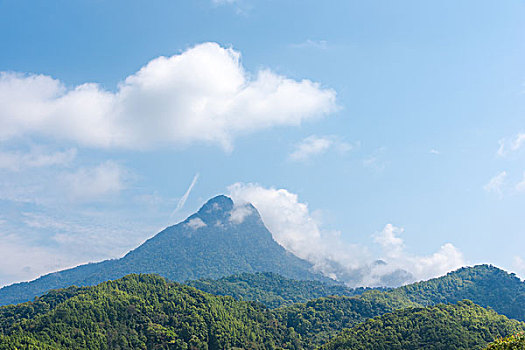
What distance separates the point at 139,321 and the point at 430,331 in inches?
3260

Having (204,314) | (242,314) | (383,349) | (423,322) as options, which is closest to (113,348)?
(204,314)

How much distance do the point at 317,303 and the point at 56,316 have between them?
10978 centimetres

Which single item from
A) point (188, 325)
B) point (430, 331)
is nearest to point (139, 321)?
point (188, 325)

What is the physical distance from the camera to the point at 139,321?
130m

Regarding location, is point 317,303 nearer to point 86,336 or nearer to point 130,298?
point 130,298

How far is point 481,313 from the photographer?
455 feet

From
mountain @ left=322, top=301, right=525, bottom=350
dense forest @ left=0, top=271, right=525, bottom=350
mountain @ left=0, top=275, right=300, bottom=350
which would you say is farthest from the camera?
mountain @ left=322, top=301, right=525, bottom=350

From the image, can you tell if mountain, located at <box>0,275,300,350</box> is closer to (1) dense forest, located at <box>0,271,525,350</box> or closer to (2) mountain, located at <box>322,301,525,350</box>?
(1) dense forest, located at <box>0,271,525,350</box>

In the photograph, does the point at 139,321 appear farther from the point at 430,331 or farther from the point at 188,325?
the point at 430,331

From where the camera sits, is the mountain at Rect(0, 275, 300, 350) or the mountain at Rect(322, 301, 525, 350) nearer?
the mountain at Rect(0, 275, 300, 350)

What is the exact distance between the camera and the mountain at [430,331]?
11550cm

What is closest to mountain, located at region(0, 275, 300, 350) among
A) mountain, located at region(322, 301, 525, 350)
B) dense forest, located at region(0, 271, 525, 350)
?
dense forest, located at region(0, 271, 525, 350)

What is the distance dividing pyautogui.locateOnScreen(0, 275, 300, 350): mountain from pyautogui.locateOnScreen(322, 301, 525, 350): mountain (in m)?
31.6

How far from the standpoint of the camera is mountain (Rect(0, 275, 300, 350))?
373 feet
